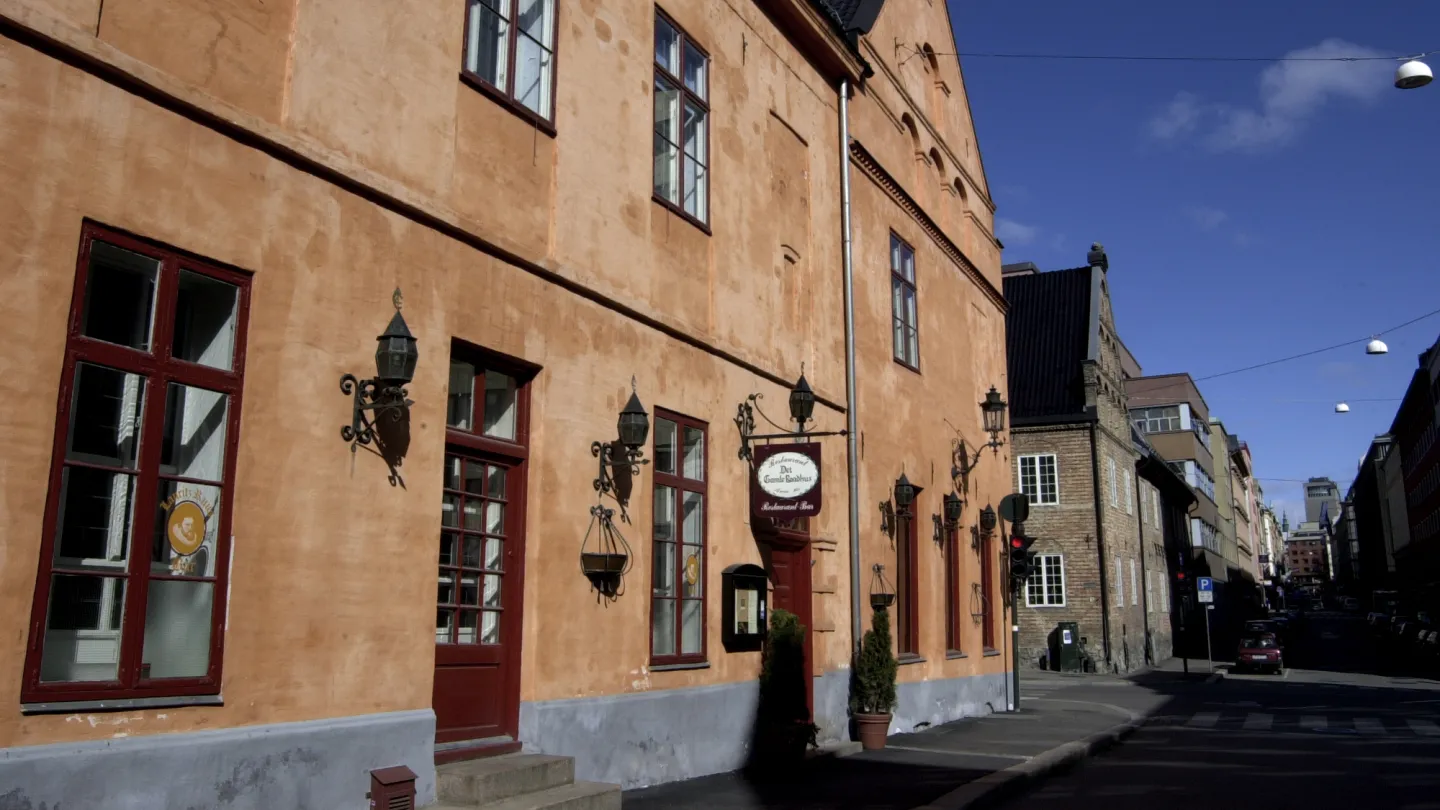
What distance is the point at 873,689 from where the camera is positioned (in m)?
13.9

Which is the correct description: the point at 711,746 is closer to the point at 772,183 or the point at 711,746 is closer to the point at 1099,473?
the point at 772,183

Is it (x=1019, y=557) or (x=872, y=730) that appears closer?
(x=872, y=730)

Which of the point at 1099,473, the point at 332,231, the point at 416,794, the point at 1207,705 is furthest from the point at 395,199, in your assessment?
the point at 1099,473

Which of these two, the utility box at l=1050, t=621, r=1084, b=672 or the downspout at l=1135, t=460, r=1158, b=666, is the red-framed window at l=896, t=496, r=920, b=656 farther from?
the downspout at l=1135, t=460, r=1158, b=666

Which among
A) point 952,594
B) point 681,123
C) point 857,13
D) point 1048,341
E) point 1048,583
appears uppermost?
point 1048,341

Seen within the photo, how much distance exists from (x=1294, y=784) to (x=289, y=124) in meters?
11.5

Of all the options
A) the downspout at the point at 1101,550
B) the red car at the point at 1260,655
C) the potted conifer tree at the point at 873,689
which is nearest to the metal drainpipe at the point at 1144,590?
the red car at the point at 1260,655

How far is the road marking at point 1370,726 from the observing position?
17.6m

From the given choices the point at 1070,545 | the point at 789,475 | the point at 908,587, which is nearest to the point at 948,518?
the point at 908,587

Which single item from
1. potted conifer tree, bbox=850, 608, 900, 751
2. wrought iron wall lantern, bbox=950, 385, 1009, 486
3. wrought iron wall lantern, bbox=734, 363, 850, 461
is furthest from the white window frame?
wrought iron wall lantern, bbox=734, 363, 850, 461

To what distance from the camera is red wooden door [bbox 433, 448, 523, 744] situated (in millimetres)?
8078

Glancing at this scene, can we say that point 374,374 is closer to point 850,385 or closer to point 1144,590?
point 850,385

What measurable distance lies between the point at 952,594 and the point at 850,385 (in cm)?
587

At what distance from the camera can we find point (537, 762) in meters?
7.98
